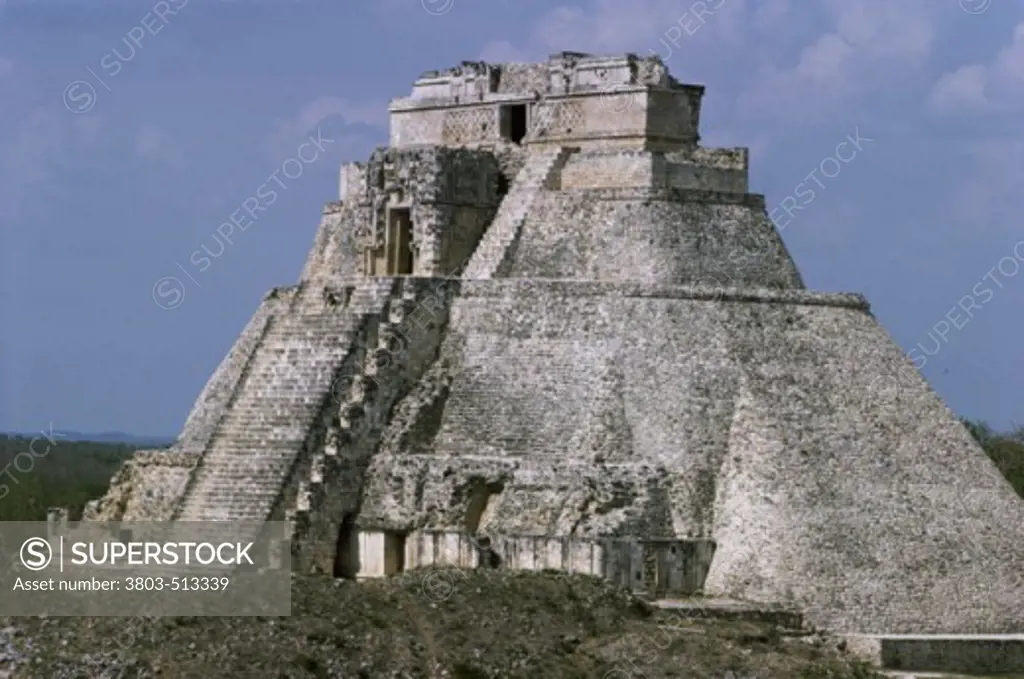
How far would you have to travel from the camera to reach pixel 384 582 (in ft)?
142

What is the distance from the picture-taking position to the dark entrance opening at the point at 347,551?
155 feet

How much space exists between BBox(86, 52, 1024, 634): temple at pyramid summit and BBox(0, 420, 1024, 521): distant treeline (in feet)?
25.8

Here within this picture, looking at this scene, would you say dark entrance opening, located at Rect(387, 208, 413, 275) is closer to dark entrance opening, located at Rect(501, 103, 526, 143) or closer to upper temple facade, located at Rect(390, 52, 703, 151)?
upper temple facade, located at Rect(390, 52, 703, 151)

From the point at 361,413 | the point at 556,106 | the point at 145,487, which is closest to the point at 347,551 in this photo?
the point at 361,413

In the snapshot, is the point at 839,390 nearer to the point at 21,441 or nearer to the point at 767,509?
the point at 767,509

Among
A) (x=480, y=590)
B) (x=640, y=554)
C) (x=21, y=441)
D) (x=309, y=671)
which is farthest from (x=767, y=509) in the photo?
(x=21, y=441)

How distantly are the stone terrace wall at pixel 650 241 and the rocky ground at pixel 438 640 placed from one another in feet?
22.3

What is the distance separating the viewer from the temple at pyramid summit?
45.7m

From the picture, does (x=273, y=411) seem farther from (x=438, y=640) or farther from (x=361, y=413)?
(x=438, y=640)

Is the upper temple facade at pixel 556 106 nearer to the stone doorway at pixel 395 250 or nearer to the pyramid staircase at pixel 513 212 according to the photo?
the pyramid staircase at pixel 513 212

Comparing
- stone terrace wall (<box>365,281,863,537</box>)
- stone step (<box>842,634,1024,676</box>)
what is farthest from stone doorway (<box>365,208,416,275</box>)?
stone step (<box>842,634,1024,676</box>)

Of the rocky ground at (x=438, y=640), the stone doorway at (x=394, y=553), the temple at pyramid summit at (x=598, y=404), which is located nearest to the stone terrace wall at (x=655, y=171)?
the temple at pyramid summit at (x=598, y=404)

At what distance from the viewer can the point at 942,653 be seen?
4456 centimetres

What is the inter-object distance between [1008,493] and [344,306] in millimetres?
10227
